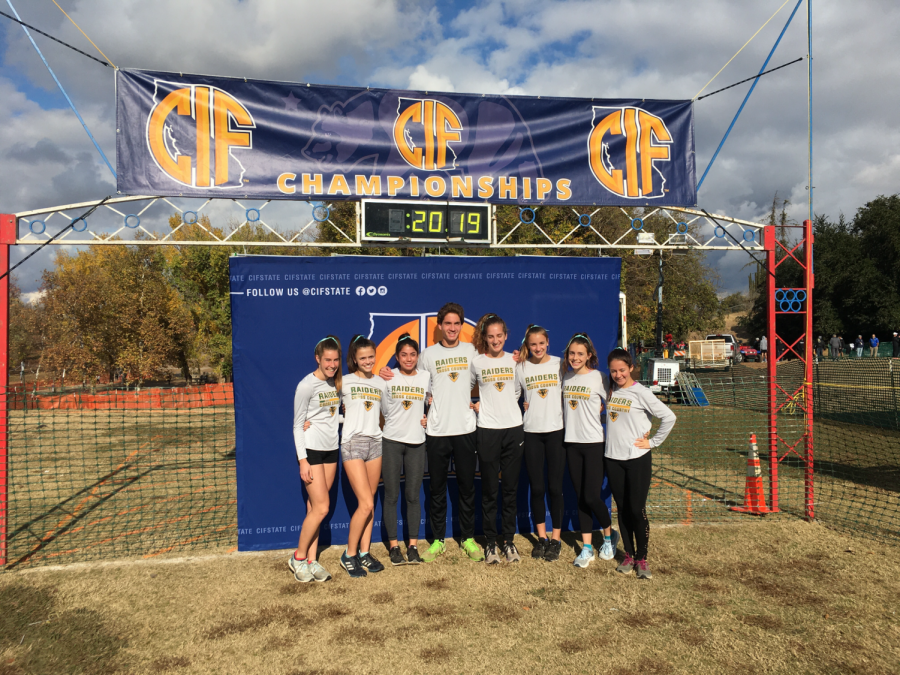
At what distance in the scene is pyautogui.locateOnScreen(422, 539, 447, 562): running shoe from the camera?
4.88m

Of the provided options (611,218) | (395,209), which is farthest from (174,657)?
(611,218)

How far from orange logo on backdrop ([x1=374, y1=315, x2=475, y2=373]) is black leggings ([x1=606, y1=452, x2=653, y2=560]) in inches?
72.5

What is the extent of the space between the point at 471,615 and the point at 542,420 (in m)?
1.63

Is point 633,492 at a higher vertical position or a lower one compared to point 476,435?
lower

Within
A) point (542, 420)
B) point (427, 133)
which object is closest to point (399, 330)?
point (542, 420)

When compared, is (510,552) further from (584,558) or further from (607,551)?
(607,551)

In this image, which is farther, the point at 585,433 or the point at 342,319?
the point at 342,319

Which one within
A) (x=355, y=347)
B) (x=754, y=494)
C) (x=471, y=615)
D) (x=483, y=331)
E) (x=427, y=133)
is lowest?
(x=471, y=615)

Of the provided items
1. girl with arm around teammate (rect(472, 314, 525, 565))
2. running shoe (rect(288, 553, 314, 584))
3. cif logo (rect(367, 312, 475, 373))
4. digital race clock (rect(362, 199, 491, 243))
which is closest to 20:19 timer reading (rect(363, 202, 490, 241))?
digital race clock (rect(362, 199, 491, 243))

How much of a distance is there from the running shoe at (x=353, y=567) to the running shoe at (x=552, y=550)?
1580 millimetres

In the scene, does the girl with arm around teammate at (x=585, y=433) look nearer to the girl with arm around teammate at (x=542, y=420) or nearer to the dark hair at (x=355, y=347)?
the girl with arm around teammate at (x=542, y=420)

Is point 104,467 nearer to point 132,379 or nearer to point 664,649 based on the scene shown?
point 664,649

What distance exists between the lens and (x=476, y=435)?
4.81 metres

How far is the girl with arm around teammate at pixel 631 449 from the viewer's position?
4453 millimetres
